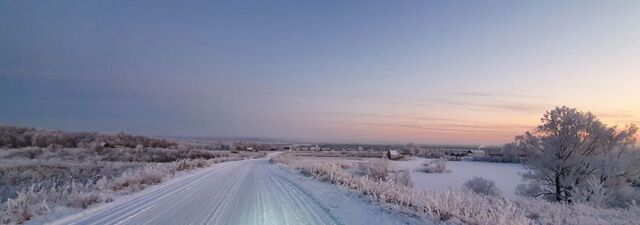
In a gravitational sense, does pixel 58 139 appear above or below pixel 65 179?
above

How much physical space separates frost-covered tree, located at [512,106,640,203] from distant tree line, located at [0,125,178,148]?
227ft

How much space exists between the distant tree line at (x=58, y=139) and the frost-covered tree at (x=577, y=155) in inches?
2722

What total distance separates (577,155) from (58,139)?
8918cm

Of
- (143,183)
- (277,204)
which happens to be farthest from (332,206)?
(143,183)

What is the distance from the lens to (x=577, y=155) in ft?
95.6

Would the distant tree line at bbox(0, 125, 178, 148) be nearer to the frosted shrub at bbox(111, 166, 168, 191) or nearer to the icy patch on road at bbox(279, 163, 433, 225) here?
the frosted shrub at bbox(111, 166, 168, 191)

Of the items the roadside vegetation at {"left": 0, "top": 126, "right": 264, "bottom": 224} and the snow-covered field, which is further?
the snow-covered field

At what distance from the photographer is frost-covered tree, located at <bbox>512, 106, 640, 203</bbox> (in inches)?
1102

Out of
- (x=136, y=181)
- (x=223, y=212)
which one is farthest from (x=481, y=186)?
(x=223, y=212)

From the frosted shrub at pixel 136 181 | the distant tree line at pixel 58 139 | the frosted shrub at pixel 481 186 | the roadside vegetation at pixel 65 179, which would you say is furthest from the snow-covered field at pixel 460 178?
the distant tree line at pixel 58 139

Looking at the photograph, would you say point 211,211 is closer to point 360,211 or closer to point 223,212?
point 223,212

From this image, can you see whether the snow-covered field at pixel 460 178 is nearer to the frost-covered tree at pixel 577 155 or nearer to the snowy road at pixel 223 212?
the frost-covered tree at pixel 577 155

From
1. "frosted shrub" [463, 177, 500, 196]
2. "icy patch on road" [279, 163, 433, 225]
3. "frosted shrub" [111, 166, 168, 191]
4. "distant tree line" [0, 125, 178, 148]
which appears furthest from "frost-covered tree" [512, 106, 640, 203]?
"distant tree line" [0, 125, 178, 148]

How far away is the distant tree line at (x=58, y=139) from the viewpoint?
255 feet
